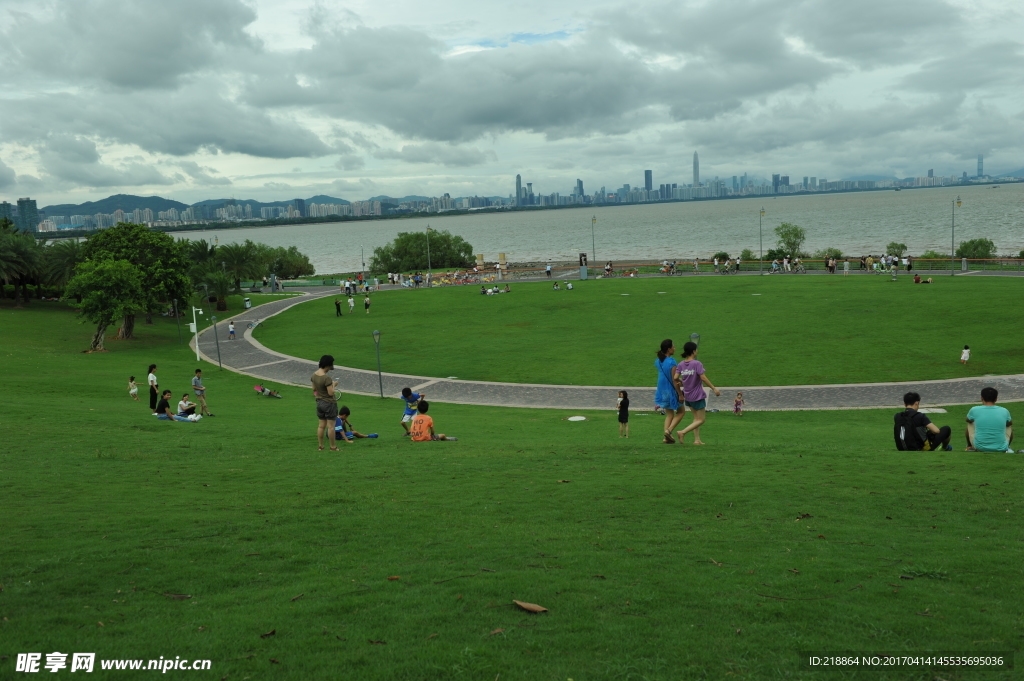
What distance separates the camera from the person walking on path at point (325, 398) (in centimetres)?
1317

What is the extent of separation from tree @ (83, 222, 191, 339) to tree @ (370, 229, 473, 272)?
2161 inches

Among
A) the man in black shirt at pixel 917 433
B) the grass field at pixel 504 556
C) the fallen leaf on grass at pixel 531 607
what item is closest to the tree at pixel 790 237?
the grass field at pixel 504 556

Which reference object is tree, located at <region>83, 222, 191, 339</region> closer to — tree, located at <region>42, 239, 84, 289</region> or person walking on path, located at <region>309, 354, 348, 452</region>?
tree, located at <region>42, 239, 84, 289</region>

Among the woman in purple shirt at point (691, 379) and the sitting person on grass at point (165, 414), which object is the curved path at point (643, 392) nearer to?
the sitting person on grass at point (165, 414)

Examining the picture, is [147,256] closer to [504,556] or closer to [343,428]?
[343,428]

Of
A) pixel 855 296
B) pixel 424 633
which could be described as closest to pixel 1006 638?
pixel 424 633

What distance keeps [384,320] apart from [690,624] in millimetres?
43728

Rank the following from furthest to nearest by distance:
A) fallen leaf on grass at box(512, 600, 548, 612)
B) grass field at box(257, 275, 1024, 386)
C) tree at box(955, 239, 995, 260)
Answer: tree at box(955, 239, 995, 260) → grass field at box(257, 275, 1024, 386) → fallen leaf on grass at box(512, 600, 548, 612)

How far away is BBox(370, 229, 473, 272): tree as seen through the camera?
102188 mm

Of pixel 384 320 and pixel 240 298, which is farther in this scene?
pixel 240 298

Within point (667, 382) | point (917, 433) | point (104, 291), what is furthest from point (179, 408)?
point (104, 291)

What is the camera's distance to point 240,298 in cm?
6494

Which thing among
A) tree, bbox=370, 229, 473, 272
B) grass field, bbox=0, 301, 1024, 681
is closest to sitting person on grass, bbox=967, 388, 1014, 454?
grass field, bbox=0, 301, 1024, 681

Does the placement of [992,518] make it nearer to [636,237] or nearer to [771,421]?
[771,421]
